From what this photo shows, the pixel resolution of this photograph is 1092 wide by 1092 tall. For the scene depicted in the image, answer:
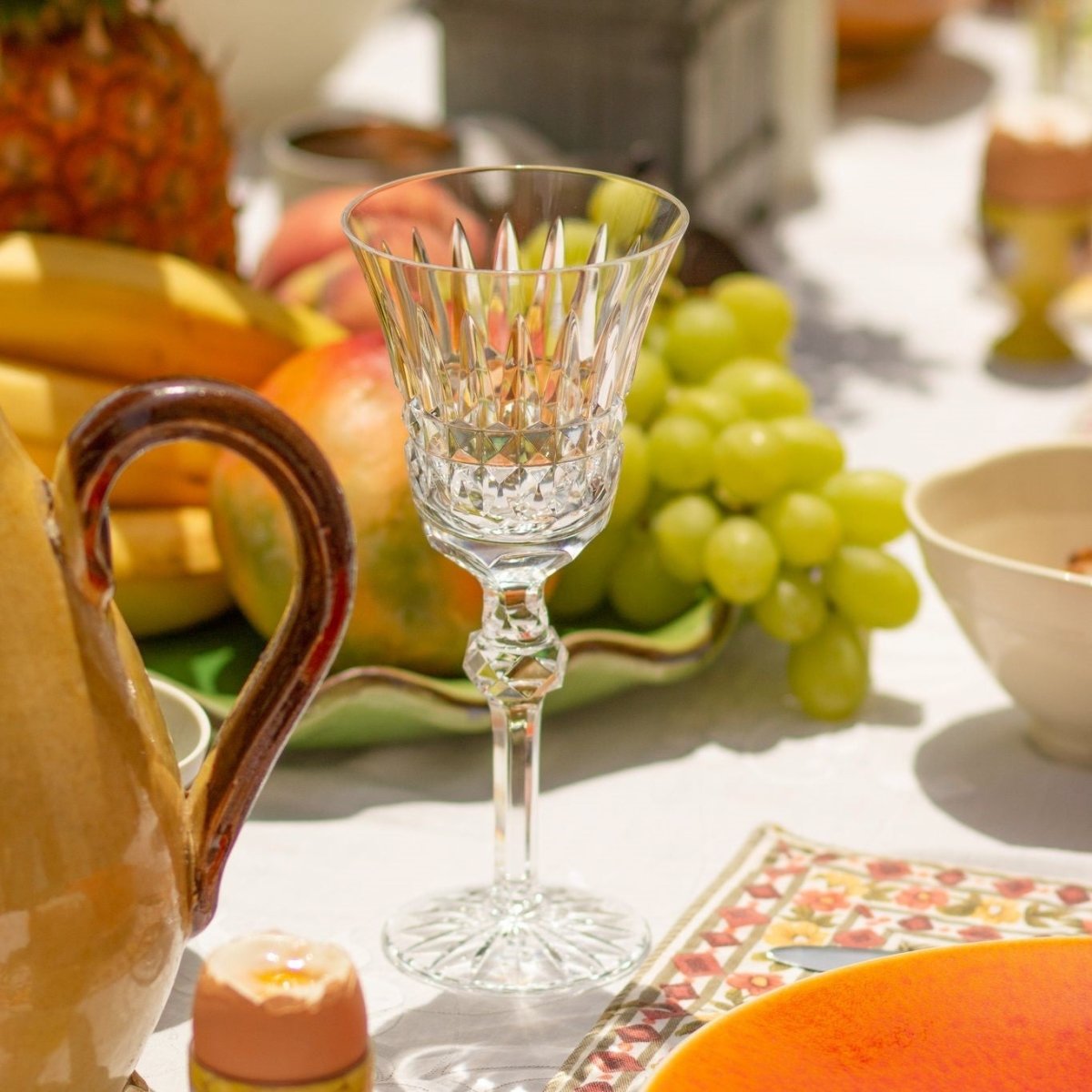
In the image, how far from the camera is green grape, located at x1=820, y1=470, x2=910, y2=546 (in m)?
0.67

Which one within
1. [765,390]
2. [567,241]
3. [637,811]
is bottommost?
[637,811]

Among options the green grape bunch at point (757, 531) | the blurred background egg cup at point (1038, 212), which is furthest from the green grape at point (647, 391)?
the blurred background egg cup at point (1038, 212)

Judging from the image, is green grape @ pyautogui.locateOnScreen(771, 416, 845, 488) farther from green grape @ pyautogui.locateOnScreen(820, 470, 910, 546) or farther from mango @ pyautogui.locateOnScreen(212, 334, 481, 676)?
mango @ pyautogui.locateOnScreen(212, 334, 481, 676)

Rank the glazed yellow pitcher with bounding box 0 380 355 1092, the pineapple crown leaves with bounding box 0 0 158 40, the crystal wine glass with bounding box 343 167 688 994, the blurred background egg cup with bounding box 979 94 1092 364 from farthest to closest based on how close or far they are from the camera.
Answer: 1. the blurred background egg cup with bounding box 979 94 1092 364
2. the pineapple crown leaves with bounding box 0 0 158 40
3. the crystal wine glass with bounding box 343 167 688 994
4. the glazed yellow pitcher with bounding box 0 380 355 1092

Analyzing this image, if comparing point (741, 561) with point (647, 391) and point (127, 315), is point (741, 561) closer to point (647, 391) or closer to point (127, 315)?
point (647, 391)

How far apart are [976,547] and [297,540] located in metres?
0.36

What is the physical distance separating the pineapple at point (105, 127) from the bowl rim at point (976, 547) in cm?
37

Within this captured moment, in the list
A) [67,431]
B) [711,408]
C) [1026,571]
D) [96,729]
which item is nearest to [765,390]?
[711,408]

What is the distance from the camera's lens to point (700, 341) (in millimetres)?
733

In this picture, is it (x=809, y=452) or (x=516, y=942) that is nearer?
(x=516, y=942)

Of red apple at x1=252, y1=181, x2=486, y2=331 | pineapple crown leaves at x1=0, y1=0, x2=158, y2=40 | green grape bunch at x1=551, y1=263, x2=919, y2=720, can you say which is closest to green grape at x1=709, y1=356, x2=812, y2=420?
green grape bunch at x1=551, y1=263, x2=919, y2=720

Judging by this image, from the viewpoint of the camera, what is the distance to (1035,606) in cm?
57

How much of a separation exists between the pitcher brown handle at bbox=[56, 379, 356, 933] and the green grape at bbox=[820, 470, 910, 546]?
34 centimetres

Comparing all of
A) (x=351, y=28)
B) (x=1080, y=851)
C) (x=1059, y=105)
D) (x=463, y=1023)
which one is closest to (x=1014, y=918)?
(x=1080, y=851)
